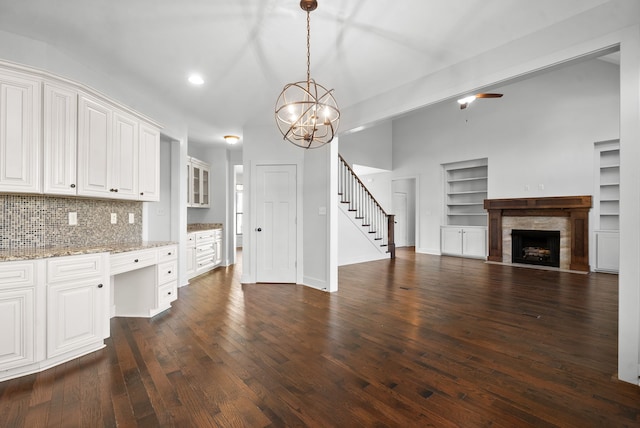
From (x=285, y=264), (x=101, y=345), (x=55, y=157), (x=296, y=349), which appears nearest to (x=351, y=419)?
(x=296, y=349)

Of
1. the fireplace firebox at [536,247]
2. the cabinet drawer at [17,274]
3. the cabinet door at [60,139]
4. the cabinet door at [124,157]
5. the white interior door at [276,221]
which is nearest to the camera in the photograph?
the cabinet drawer at [17,274]

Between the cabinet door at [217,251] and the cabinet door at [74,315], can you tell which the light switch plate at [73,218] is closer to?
the cabinet door at [74,315]

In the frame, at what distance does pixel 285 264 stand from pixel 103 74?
356cm

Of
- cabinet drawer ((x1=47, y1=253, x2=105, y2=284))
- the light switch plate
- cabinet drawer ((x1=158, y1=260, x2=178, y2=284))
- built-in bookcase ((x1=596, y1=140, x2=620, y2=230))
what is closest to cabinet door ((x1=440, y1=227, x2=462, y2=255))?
built-in bookcase ((x1=596, y1=140, x2=620, y2=230))

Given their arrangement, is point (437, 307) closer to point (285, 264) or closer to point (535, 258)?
point (285, 264)

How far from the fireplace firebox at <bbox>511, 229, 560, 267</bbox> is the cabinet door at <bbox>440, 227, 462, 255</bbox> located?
130cm

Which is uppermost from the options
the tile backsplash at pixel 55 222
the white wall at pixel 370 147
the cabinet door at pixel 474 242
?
the white wall at pixel 370 147

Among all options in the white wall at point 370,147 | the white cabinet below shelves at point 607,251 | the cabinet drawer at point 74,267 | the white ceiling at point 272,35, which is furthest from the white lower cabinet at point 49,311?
the white cabinet below shelves at point 607,251

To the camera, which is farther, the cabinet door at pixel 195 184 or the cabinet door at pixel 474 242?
the cabinet door at pixel 474 242

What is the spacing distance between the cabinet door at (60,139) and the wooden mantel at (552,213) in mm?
7684

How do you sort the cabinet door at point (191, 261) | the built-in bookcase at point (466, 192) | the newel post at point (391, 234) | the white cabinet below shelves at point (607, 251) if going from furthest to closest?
the built-in bookcase at point (466, 192) → the newel post at point (391, 234) → the white cabinet below shelves at point (607, 251) → the cabinet door at point (191, 261)

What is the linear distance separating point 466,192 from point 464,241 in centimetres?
131

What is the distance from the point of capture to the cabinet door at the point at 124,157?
315 centimetres

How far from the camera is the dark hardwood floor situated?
5.67ft
